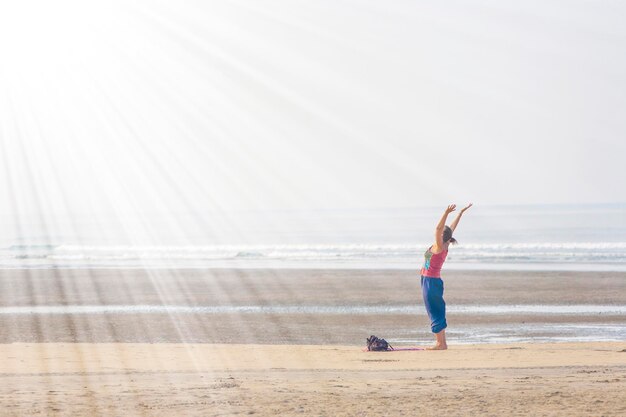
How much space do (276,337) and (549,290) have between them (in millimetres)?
10765

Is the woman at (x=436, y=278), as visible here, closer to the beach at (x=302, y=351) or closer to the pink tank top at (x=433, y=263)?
the pink tank top at (x=433, y=263)

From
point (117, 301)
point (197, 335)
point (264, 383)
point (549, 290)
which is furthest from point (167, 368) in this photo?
point (549, 290)

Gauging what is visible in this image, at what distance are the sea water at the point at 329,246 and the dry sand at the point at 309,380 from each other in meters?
20.6

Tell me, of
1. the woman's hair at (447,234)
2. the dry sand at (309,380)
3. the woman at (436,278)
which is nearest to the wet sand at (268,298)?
the woman at (436,278)

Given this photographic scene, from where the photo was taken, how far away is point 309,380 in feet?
32.8

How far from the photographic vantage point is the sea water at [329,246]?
3647 centimetres

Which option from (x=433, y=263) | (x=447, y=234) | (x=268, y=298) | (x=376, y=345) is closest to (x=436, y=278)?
(x=433, y=263)

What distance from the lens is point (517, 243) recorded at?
52.2 metres

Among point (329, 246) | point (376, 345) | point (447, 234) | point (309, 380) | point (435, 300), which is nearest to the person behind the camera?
point (309, 380)

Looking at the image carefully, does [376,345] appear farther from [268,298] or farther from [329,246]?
[329,246]

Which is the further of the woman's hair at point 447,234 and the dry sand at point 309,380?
the woman's hair at point 447,234

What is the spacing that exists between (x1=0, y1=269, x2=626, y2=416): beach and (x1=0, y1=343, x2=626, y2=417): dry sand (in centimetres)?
2

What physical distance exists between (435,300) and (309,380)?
311 centimetres

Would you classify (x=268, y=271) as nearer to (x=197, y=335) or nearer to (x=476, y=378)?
(x=197, y=335)
